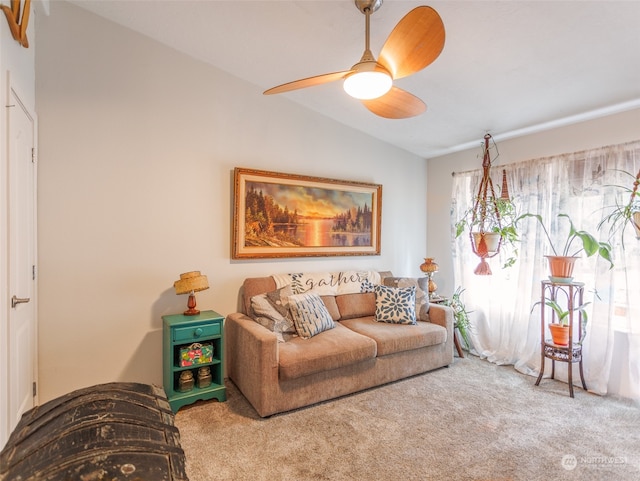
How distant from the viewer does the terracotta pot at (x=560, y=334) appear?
2.88m

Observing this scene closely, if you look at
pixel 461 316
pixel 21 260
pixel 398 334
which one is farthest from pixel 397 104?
pixel 461 316

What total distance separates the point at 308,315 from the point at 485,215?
221 centimetres

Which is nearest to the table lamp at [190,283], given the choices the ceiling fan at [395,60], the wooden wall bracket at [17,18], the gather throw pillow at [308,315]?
the gather throw pillow at [308,315]

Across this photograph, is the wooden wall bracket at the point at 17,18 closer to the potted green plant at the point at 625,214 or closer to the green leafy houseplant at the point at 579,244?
the green leafy houseplant at the point at 579,244

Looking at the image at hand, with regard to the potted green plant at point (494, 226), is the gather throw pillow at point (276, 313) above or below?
below

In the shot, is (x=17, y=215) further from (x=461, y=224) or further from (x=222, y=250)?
(x=461, y=224)

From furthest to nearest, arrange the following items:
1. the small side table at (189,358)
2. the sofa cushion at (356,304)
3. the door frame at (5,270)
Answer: the sofa cushion at (356,304) < the small side table at (189,358) < the door frame at (5,270)

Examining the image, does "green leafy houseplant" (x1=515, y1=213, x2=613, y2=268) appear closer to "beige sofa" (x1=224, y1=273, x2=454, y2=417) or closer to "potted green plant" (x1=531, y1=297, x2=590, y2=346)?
"potted green plant" (x1=531, y1=297, x2=590, y2=346)

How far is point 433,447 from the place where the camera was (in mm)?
2115

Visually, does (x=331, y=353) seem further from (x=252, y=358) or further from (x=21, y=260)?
(x=21, y=260)

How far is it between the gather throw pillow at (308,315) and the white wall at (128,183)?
0.60 metres

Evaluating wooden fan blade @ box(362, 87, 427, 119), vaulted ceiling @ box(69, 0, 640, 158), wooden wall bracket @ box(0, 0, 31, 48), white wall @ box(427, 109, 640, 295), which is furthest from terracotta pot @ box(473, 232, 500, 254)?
wooden wall bracket @ box(0, 0, 31, 48)

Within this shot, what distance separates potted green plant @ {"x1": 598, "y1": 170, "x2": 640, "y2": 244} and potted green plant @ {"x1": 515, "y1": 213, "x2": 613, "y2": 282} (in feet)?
0.49

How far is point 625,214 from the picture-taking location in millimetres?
2684
